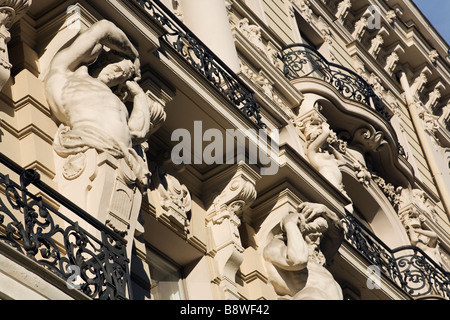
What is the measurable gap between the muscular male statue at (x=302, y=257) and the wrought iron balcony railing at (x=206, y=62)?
1.37 metres

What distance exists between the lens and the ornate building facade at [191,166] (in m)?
7.78

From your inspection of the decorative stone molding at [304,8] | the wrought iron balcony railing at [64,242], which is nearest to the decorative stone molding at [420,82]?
the decorative stone molding at [304,8]

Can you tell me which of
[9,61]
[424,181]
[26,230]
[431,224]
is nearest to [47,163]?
[9,61]

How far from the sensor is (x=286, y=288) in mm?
10992

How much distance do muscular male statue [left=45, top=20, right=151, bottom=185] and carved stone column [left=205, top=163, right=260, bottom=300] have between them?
5.51ft

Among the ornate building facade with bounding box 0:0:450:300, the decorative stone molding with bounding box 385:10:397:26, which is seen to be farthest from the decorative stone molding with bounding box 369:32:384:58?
the ornate building facade with bounding box 0:0:450:300

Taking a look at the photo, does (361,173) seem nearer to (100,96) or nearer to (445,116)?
(100,96)

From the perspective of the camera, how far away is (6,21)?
28.9 ft

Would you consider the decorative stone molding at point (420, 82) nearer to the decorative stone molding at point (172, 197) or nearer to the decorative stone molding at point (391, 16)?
the decorative stone molding at point (391, 16)

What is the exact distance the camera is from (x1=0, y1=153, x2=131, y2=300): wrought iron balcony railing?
22.6 feet

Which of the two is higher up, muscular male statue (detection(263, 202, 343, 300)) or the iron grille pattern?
the iron grille pattern

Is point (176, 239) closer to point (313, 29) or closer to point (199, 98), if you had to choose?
point (199, 98)

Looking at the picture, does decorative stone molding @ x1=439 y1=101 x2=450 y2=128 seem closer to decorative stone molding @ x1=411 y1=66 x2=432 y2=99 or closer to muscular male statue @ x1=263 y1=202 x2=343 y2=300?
decorative stone molding @ x1=411 y1=66 x2=432 y2=99
